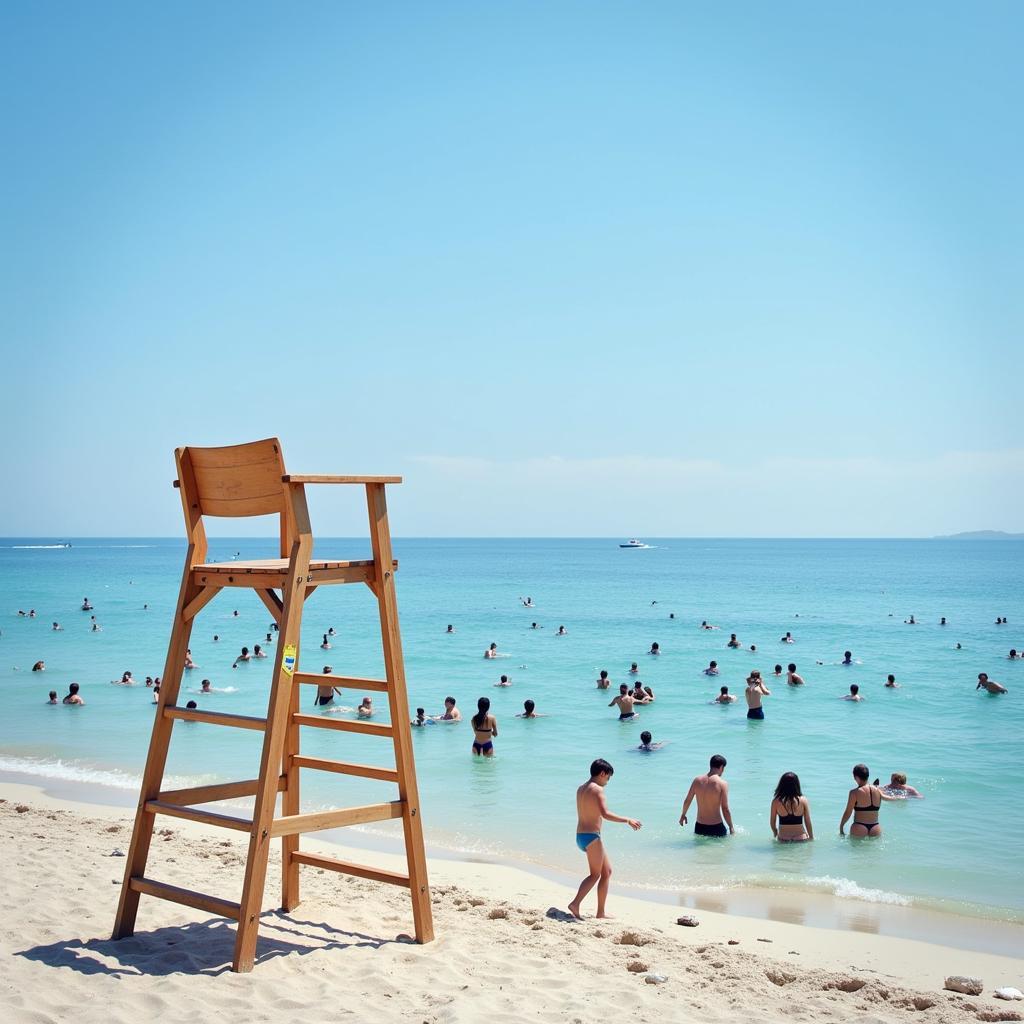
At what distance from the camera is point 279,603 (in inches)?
243

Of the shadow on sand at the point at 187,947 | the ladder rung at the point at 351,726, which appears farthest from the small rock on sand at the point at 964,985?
the ladder rung at the point at 351,726

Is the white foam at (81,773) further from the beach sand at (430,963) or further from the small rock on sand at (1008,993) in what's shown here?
the small rock on sand at (1008,993)

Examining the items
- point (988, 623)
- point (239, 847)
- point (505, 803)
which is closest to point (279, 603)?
point (239, 847)

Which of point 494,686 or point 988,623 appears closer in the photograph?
point 494,686

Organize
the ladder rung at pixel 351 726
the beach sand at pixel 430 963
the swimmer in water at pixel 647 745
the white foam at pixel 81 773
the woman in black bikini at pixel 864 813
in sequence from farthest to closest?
the swimmer in water at pixel 647 745 < the white foam at pixel 81 773 < the woman in black bikini at pixel 864 813 < the ladder rung at pixel 351 726 < the beach sand at pixel 430 963

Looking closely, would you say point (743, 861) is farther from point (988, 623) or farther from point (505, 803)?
point (988, 623)

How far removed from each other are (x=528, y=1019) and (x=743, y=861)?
6.98m

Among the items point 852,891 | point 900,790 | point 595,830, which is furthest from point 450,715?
point 595,830

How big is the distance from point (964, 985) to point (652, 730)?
14.2 meters

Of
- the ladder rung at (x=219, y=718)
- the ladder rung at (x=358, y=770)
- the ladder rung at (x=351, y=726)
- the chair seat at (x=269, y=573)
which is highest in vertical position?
the chair seat at (x=269, y=573)

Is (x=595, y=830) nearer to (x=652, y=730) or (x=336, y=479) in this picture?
(x=336, y=479)

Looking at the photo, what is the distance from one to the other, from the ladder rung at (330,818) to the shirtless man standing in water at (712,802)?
705 centimetres

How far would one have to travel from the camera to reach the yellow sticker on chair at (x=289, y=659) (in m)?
5.62

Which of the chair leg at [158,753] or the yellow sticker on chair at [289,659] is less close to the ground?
the yellow sticker on chair at [289,659]
